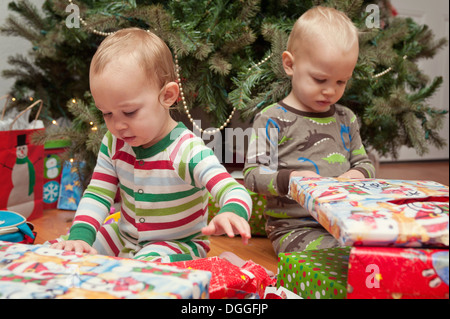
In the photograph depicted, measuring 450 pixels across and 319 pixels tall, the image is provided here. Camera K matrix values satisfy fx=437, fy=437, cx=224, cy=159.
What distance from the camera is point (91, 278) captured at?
0.52 meters

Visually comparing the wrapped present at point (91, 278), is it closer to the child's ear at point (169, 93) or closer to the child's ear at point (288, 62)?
the child's ear at point (169, 93)

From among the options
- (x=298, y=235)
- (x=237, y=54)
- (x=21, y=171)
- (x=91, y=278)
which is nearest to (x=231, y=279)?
(x=91, y=278)

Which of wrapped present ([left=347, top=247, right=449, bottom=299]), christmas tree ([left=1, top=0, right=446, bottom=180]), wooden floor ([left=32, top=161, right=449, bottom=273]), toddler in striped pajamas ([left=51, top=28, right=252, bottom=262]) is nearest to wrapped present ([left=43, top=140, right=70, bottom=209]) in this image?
wooden floor ([left=32, top=161, right=449, bottom=273])

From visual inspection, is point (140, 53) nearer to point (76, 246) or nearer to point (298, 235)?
point (76, 246)

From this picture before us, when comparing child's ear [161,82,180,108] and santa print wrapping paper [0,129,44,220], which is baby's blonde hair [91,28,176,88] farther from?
santa print wrapping paper [0,129,44,220]

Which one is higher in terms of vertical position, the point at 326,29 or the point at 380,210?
the point at 326,29

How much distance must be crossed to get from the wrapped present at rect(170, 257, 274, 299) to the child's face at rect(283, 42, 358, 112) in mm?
486

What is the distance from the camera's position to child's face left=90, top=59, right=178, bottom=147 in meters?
0.77

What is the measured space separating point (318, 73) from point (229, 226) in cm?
58

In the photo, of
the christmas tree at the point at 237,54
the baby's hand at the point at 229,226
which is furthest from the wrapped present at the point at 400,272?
the christmas tree at the point at 237,54

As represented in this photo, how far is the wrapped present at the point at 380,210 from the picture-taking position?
0.52m

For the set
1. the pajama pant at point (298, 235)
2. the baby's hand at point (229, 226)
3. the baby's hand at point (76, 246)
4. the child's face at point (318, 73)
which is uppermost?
the child's face at point (318, 73)
